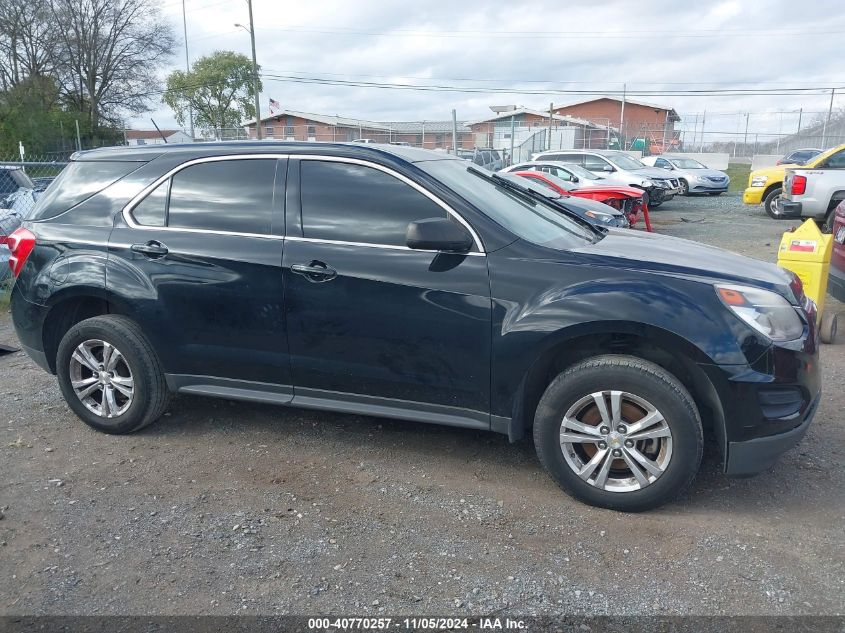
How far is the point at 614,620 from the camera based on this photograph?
2.70m

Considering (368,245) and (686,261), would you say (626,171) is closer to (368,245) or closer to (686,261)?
(686,261)

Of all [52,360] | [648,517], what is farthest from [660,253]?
[52,360]

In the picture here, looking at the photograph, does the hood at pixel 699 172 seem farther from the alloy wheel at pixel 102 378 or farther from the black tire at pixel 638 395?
the alloy wheel at pixel 102 378

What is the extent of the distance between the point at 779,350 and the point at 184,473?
320cm

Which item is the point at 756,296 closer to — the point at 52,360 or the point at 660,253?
the point at 660,253

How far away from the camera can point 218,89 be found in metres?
54.4

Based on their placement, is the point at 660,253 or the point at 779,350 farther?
the point at 660,253

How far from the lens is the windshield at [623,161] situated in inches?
820

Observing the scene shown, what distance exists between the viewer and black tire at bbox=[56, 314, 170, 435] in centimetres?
427

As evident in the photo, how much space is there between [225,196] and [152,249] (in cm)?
54

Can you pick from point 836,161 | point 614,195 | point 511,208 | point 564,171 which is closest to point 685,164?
point 564,171

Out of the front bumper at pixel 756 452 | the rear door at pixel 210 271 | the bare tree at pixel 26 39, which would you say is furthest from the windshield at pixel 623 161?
the bare tree at pixel 26 39

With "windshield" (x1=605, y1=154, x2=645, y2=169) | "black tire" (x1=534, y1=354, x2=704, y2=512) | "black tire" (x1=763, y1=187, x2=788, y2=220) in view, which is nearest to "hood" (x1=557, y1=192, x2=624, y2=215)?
"black tire" (x1=534, y1=354, x2=704, y2=512)

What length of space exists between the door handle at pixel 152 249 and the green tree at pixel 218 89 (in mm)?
52780
